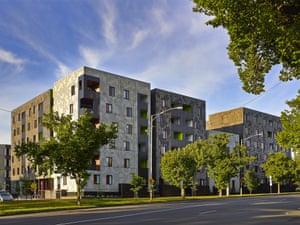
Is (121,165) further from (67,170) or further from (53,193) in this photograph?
(67,170)

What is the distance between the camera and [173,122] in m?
71.4

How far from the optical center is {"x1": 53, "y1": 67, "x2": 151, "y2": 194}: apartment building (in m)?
59.5

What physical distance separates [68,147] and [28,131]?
1748 inches

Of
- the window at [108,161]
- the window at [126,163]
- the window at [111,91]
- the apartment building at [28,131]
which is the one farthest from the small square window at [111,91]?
the apartment building at [28,131]

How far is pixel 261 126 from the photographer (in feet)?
303

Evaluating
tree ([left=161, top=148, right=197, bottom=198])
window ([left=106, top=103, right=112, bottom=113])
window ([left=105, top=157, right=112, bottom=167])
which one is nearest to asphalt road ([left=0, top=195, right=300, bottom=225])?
tree ([left=161, top=148, right=197, bottom=198])

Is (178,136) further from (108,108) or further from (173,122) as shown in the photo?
(108,108)

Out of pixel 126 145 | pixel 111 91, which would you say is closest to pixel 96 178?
pixel 126 145

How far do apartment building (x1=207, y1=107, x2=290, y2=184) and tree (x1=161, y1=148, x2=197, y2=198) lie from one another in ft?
120

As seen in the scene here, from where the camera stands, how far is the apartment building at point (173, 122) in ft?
221

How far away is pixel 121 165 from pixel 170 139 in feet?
34.4

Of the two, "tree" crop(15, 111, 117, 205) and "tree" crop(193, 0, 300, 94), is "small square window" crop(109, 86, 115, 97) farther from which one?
"tree" crop(193, 0, 300, 94)

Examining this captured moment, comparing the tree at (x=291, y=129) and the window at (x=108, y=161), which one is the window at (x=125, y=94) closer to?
the window at (x=108, y=161)

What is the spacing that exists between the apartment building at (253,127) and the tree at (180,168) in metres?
36.5
